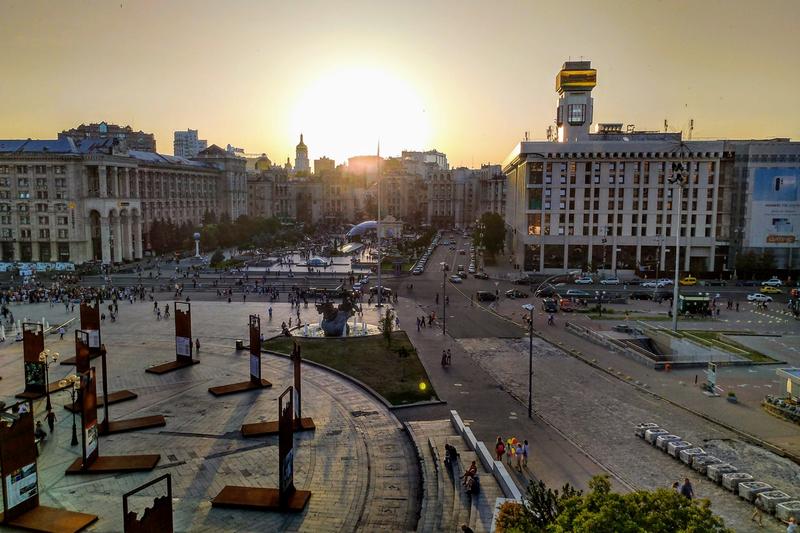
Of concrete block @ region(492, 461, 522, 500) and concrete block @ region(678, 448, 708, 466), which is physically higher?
concrete block @ region(492, 461, 522, 500)

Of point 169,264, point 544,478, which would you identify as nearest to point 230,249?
point 169,264

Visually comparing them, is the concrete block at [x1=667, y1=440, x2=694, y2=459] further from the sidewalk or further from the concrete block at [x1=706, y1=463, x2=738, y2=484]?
the sidewalk

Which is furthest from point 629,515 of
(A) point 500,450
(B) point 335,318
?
(B) point 335,318

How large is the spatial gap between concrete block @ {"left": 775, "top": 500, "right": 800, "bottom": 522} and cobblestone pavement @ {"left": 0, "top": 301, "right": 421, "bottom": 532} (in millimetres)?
11594

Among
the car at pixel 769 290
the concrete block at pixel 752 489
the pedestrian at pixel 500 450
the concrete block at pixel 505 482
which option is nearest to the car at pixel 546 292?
the car at pixel 769 290

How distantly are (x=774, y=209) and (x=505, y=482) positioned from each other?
73.3m

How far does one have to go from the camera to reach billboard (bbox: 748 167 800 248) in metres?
76.8

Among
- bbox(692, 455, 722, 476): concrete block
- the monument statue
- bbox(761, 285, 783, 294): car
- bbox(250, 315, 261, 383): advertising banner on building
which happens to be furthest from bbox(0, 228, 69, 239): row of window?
bbox(761, 285, 783, 294): car

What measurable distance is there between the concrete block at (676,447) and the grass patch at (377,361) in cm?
1119

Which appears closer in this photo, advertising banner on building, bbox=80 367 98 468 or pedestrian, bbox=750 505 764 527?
pedestrian, bbox=750 505 764 527

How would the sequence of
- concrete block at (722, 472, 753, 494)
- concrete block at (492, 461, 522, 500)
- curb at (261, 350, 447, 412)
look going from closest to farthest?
concrete block at (492, 461, 522, 500)
concrete block at (722, 472, 753, 494)
curb at (261, 350, 447, 412)

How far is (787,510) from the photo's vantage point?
1916cm

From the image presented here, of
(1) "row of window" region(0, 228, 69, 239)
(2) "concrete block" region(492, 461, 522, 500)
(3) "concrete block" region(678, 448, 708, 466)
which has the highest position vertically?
(1) "row of window" region(0, 228, 69, 239)

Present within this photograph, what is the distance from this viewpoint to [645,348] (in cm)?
4331
